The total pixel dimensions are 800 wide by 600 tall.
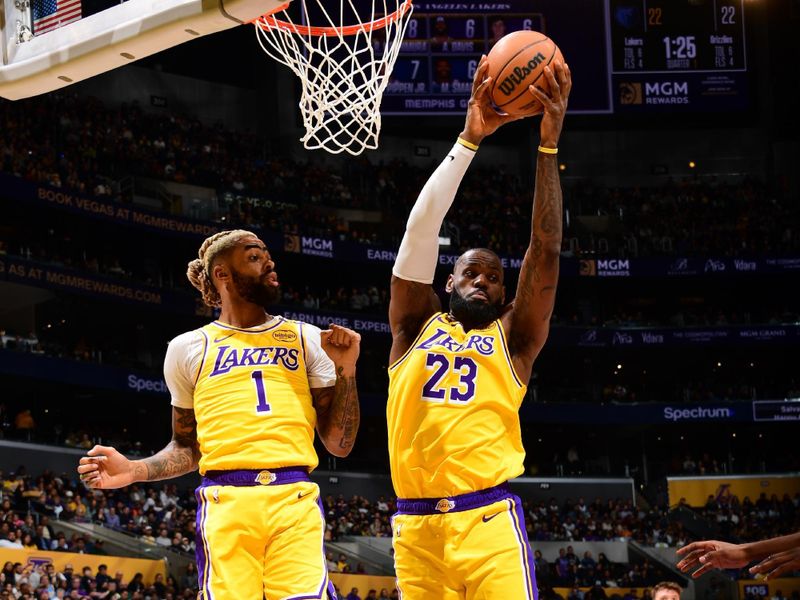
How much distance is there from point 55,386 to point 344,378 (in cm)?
2309

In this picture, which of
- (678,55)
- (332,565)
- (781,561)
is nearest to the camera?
(781,561)

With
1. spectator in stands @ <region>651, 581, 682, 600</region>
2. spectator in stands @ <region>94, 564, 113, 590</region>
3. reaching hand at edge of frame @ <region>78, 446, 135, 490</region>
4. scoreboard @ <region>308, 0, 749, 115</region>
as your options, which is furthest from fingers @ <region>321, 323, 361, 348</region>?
scoreboard @ <region>308, 0, 749, 115</region>

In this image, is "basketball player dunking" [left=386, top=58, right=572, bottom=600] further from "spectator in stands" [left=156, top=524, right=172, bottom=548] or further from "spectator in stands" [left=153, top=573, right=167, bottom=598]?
"spectator in stands" [left=156, top=524, right=172, bottom=548]

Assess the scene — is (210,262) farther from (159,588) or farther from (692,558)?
(159,588)

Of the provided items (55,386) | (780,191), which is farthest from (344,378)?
(780,191)

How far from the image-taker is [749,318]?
112 ft

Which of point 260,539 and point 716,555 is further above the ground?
point 260,539

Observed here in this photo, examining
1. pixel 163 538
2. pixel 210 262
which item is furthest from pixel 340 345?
pixel 163 538

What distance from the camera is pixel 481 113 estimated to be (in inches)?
202

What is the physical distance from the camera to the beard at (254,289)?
5164 millimetres

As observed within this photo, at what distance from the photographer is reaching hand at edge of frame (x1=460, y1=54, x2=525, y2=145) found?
199 inches

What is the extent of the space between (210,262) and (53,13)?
1.68 m

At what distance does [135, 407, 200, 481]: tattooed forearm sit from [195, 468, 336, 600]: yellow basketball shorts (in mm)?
353

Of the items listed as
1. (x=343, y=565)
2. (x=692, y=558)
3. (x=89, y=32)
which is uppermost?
(x=89, y=32)
